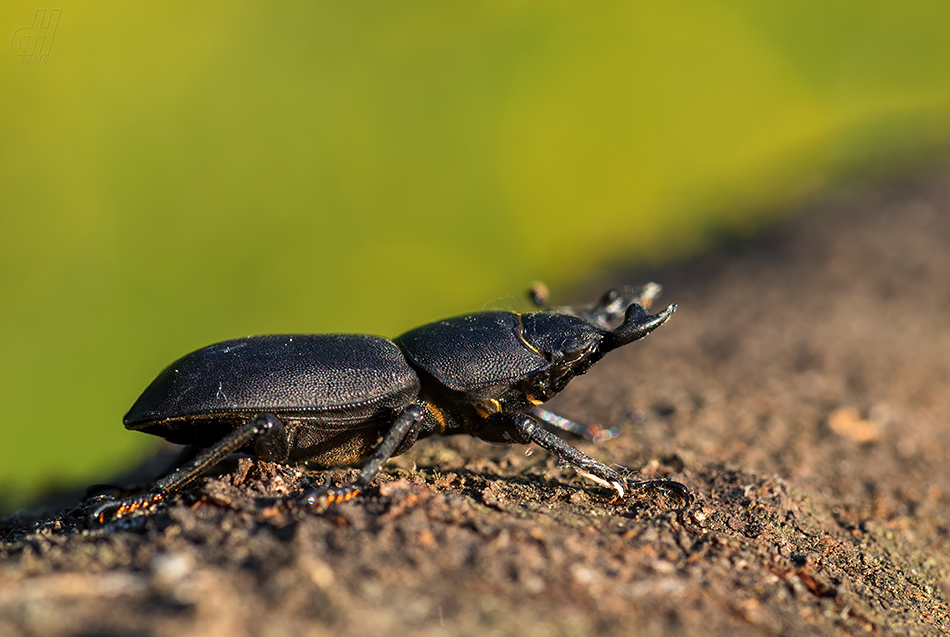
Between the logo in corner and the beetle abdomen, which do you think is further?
the logo in corner

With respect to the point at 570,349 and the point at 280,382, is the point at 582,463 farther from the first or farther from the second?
the point at 280,382

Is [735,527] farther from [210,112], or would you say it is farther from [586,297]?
[210,112]

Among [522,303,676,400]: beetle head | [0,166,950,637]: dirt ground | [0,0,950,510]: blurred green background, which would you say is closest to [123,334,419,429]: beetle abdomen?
[0,166,950,637]: dirt ground

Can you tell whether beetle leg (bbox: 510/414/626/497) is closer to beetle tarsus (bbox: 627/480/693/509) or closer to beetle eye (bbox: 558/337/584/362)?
beetle tarsus (bbox: 627/480/693/509)

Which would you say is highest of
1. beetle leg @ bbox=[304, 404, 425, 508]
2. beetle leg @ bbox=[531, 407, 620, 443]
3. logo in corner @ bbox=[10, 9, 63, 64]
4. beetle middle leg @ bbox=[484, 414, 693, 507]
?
logo in corner @ bbox=[10, 9, 63, 64]

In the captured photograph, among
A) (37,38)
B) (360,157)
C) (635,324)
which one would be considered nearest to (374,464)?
(635,324)

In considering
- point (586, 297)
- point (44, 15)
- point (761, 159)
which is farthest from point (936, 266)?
point (44, 15)

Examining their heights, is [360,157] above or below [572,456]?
above
